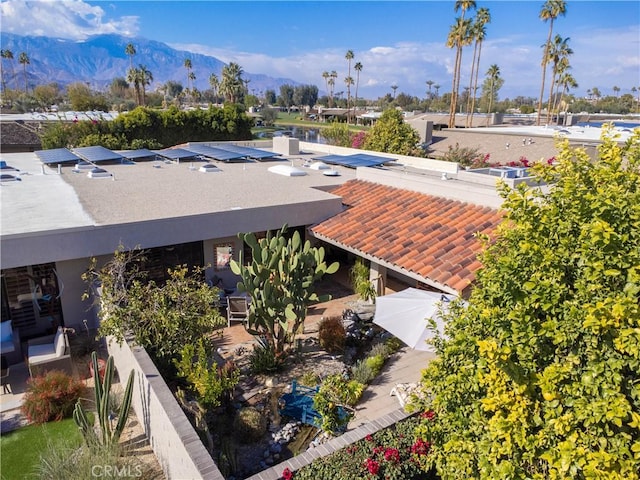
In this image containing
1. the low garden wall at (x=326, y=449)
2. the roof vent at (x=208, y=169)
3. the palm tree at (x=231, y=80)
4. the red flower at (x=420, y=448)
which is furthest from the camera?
the palm tree at (x=231, y=80)

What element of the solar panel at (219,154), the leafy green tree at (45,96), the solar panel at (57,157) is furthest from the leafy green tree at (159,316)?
the leafy green tree at (45,96)

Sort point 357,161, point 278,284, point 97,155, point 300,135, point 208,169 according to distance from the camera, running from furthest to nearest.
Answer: point 300,135, point 97,155, point 357,161, point 208,169, point 278,284

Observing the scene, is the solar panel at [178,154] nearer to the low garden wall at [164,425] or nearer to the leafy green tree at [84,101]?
the low garden wall at [164,425]

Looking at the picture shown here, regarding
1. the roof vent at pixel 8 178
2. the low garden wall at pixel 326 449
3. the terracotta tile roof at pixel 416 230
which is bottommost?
the low garden wall at pixel 326 449

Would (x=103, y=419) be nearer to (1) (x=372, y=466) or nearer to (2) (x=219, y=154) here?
(1) (x=372, y=466)
